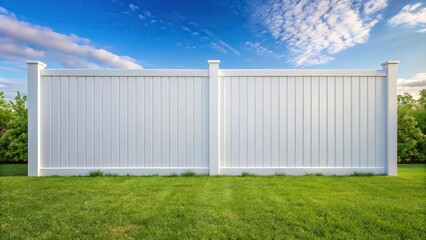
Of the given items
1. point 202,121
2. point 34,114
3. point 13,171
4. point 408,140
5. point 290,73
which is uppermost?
point 290,73

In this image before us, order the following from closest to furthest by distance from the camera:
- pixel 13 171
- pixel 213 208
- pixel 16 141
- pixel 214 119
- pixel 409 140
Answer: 1. pixel 213 208
2. pixel 214 119
3. pixel 13 171
4. pixel 16 141
5. pixel 409 140

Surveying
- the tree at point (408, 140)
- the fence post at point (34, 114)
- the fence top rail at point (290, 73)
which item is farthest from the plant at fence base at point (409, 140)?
the fence post at point (34, 114)

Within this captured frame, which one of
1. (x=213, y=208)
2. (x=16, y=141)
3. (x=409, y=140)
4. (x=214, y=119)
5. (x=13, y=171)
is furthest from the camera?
(x=409, y=140)

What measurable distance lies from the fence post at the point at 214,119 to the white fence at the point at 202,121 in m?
0.09

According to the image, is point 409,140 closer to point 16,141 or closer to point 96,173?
point 96,173

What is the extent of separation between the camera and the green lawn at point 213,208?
8.43 ft

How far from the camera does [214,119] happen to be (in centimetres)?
520

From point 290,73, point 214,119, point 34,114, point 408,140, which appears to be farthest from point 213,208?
point 408,140

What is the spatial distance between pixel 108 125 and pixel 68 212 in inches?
94.6

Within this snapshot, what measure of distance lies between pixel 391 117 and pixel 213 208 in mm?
4397

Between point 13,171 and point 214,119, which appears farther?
point 13,171

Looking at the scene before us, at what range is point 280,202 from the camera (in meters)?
3.45

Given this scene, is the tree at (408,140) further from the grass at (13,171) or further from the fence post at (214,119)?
the grass at (13,171)

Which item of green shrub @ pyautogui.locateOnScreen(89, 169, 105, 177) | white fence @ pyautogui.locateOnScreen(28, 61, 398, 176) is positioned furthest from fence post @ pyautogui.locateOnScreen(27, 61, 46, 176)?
green shrub @ pyautogui.locateOnScreen(89, 169, 105, 177)
